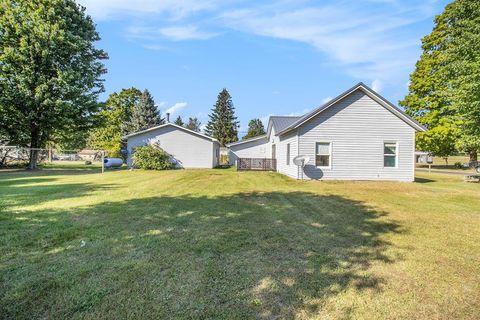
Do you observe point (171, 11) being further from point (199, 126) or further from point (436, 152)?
point (199, 126)

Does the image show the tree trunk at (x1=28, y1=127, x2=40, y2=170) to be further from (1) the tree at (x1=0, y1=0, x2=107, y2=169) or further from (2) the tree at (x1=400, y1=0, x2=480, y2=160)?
(2) the tree at (x1=400, y1=0, x2=480, y2=160)

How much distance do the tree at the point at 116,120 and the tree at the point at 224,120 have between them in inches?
692

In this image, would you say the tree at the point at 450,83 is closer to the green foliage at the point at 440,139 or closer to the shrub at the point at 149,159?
the green foliage at the point at 440,139

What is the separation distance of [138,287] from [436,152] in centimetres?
3065

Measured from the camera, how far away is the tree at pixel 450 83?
48.7 ft

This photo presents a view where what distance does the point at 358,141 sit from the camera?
13836mm

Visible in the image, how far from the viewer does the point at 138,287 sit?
2.99 metres

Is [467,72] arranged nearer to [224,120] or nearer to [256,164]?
[256,164]

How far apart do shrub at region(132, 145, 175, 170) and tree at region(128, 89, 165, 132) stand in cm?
1625

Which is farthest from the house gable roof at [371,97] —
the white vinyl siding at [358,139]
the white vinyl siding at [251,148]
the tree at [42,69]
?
the tree at [42,69]

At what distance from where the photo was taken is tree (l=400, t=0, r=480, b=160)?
14.9 m

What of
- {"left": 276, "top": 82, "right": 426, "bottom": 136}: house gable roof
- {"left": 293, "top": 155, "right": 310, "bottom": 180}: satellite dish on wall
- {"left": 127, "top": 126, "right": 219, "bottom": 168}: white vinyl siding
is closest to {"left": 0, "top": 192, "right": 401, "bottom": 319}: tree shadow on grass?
{"left": 293, "top": 155, "right": 310, "bottom": 180}: satellite dish on wall

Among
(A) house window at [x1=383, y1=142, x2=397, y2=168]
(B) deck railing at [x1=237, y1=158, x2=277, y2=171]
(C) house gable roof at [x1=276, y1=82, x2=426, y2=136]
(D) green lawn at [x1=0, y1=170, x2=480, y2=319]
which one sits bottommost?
(D) green lawn at [x1=0, y1=170, x2=480, y2=319]

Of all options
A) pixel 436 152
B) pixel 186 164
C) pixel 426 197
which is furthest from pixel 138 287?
pixel 436 152
